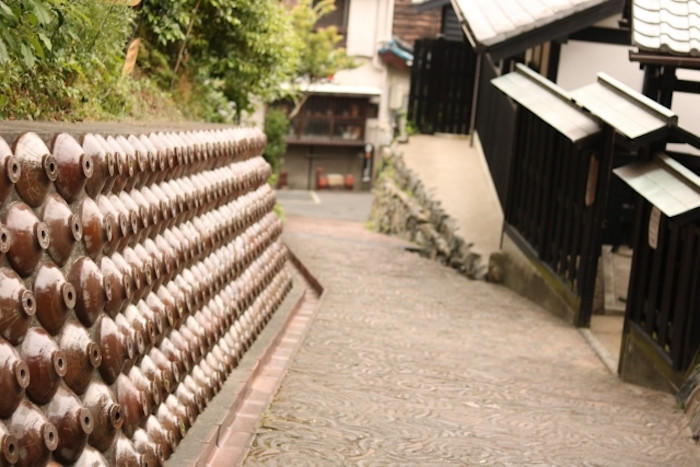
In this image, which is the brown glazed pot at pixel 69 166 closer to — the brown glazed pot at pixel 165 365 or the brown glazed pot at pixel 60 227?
the brown glazed pot at pixel 60 227

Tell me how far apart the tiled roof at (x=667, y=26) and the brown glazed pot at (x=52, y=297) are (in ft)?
21.4

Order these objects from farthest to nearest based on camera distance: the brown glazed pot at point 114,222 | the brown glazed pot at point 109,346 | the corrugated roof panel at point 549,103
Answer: the corrugated roof panel at point 549,103
the brown glazed pot at point 114,222
the brown glazed pot at point 109,346

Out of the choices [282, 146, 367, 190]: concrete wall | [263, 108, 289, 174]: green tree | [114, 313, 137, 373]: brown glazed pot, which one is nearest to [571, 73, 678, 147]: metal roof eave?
[114, 313, 137, 373]: brown glazed pot

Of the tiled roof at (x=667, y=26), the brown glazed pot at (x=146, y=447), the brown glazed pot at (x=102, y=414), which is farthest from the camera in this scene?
the tiled roof at (x=667, y=26)

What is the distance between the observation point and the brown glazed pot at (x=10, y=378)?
11.0ft

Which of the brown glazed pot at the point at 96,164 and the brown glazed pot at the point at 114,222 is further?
the brown glazed pot at the point at 114,222

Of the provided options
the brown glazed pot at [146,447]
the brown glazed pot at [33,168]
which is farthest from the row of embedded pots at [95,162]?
the brown glazed pot at [146,447]

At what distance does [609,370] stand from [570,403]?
1.53 metres

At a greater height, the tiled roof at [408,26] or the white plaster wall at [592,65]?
the tiled roof at [408,26]

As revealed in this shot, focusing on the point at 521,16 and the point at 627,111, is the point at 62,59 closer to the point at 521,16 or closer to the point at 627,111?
the point at 627,111

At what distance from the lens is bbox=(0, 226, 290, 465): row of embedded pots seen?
357cm

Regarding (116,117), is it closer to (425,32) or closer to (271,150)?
(271,150)

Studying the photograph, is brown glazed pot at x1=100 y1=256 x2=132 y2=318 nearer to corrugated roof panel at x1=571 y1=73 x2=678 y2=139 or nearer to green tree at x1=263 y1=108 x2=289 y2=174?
corrugated roof panel at x1=571 y1=73 x2=678 y2=139

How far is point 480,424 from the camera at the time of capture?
6.98 meters
